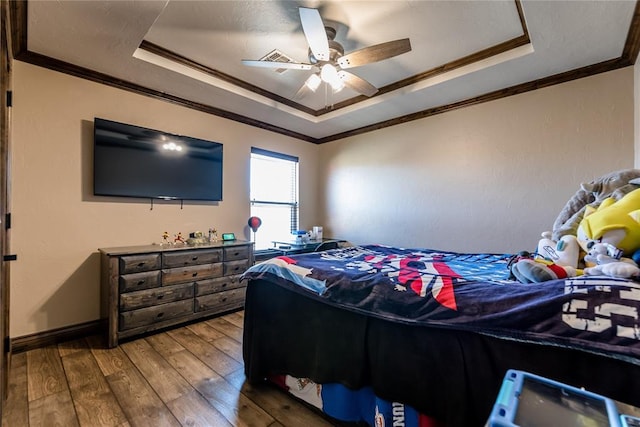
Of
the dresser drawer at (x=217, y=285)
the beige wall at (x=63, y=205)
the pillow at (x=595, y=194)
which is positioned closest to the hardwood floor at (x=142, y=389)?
the beige wall at (x=63, y=205)

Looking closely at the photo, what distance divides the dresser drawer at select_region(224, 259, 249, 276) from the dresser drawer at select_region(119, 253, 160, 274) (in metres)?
0.71

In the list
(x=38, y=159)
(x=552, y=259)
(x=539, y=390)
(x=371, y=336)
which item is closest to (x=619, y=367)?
(x=539, y=390)

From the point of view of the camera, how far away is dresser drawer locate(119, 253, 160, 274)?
2.42m

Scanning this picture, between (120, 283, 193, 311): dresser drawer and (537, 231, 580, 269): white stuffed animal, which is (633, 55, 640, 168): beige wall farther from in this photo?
(120, 283, 193, 311): dresser drawer

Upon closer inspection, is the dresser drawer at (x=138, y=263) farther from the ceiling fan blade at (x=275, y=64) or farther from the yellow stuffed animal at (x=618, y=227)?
the yellow stuffed animal at (x=618, y=227)

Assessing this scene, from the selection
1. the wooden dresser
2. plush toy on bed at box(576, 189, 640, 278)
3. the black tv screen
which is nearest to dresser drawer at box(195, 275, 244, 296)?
the wooden dresser

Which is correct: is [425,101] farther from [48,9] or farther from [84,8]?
[48,9]

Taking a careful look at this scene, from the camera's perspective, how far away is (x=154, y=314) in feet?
8.50

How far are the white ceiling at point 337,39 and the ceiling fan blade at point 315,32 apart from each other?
0.96ft

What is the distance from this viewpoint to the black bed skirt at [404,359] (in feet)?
3.08

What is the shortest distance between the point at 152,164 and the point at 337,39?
7.58 feet

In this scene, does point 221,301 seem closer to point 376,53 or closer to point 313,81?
point 313,81

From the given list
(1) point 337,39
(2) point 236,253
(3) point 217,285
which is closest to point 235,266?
(2) point 236,253

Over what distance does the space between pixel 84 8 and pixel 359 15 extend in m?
1.94
